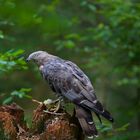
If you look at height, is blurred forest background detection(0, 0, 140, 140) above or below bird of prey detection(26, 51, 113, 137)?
below

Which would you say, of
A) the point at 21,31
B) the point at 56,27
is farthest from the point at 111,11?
the point at 56,27

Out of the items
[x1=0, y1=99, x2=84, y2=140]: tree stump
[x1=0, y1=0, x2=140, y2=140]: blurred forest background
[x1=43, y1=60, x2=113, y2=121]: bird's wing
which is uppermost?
[x1=43, y1=60, x2=113, y2=121]: bird's wing

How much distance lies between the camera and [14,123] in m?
4.14

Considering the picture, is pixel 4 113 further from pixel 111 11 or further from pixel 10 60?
pixel 111 11

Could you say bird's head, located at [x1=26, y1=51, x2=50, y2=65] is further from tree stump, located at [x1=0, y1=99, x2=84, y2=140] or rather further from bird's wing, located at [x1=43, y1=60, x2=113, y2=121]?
tree stump, located at [x1=0, y1=99, x2=84, y2=140]

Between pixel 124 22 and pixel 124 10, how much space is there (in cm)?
38

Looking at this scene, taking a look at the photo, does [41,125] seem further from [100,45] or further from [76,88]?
[100,45]

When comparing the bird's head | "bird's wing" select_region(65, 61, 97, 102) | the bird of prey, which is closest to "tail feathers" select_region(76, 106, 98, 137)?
the bird of prey

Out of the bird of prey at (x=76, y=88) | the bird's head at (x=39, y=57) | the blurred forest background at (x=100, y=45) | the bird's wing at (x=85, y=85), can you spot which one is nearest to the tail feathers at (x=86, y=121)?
the bird of prey at (x=76, y=88)

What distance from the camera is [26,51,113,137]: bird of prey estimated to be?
4086 mm

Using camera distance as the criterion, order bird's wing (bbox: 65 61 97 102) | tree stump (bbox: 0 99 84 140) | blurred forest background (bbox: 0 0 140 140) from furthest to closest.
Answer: blurred forest background (bbox: 0 0 140 140) → bird's wing (bbox: 65 61 97 102) → tree stump (bbox: 0 99 84 140)

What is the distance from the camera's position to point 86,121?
4.04 metres

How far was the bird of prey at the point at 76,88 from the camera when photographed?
4.09m

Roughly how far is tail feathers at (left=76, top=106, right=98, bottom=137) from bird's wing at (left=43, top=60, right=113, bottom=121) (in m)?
0.05
